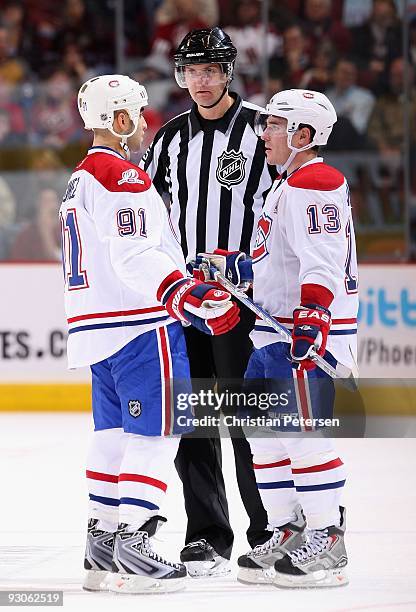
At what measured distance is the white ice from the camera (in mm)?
2744

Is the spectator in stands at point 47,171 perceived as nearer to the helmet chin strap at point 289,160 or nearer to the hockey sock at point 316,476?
the helmet chin strap at point 289,160

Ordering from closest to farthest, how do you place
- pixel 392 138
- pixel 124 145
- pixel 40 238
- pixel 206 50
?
pixel 124 145, pixel 206 50, pixel 40 238, pixel 392 138

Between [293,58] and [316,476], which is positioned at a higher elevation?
[293,58]

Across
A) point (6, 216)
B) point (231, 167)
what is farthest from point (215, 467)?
point (6, 216)

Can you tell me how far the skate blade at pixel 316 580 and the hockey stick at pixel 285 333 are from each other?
1.39 ft

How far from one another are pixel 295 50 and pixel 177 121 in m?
3.97

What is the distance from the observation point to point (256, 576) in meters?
2.99

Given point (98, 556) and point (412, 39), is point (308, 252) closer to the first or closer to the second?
point (98, 556)

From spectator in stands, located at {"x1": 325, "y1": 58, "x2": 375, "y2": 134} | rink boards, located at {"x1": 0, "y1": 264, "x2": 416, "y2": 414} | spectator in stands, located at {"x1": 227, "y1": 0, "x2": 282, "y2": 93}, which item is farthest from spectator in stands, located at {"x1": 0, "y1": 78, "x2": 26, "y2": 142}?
spectator in stands, located at {"x1": 325, "y1": 58, "x2": 375, "y2": 134}

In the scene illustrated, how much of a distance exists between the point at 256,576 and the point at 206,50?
4.33 feet

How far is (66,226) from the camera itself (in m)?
2.86

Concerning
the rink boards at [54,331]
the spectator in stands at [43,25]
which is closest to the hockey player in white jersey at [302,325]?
the rink boards at [54,331]

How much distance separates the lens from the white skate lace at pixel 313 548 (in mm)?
2863

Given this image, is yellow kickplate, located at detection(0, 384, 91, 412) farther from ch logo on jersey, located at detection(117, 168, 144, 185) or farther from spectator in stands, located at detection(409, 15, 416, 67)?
ch logo on jersey, located at detection(117, 168, 144, 185)
